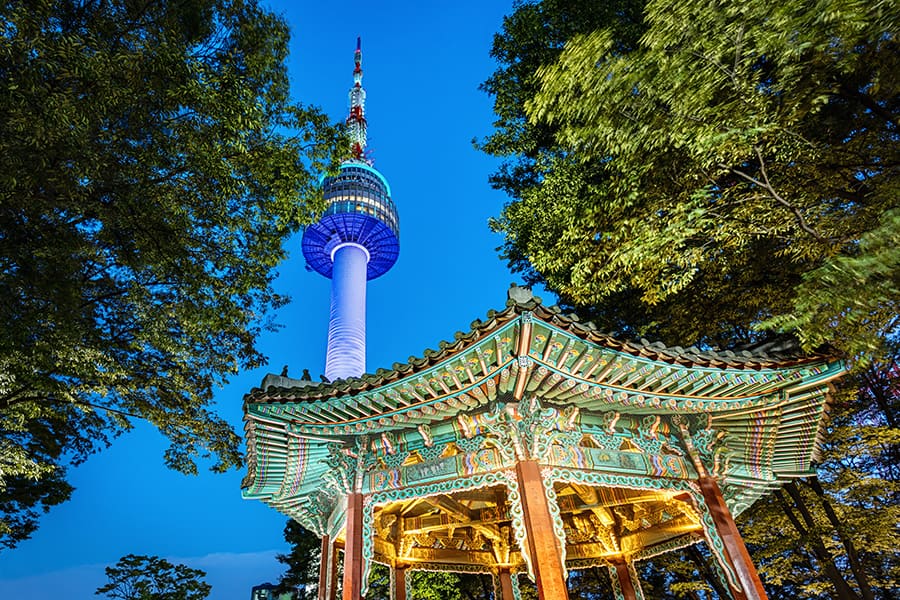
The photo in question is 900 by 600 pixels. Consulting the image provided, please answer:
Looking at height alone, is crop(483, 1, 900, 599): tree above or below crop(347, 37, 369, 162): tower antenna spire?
below

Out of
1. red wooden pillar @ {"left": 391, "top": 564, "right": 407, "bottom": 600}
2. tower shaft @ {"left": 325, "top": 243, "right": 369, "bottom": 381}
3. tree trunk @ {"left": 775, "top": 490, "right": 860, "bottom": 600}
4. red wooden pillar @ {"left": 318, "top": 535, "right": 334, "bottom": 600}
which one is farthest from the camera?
tower shaft @ {"left": 325, "top": 243, "right": 369, "bottom": 381}

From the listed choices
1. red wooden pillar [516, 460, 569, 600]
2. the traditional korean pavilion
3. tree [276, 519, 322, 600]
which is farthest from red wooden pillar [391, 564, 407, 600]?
tree [276, 519, 322, 600]

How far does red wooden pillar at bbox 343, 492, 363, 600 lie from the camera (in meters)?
6.18

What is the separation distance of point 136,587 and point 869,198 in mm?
19489

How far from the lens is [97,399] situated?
40.4 ft

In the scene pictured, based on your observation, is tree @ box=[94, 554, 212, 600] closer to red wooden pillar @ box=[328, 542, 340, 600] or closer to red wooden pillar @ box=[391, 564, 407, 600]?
red wooden pillar @ box=[391, 564, 407, 600]

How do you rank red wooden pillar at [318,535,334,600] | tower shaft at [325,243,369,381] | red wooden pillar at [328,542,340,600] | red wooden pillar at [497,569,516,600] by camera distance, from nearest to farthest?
1. red wooden pillar at [328,542,340,600]
2. red wooden pillar at [318,535,334,600]
3. red wooden pillar at [497,569,516,600]
4. tower shaft at [325,243,369,381]

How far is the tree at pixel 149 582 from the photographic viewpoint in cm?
1455

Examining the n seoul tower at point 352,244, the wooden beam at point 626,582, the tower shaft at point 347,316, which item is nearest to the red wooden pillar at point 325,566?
the wooden beam at point 626,582

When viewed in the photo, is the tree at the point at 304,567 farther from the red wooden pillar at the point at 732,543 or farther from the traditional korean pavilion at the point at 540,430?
the red wooden pillar at the point at 732,543

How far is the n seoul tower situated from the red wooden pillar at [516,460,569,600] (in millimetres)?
27471

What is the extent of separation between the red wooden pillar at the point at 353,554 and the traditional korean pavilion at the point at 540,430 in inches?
0.7

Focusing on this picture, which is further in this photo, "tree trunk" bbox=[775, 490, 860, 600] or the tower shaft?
the tower shaft

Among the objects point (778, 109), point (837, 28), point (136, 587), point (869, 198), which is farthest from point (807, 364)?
point (136, 587)
